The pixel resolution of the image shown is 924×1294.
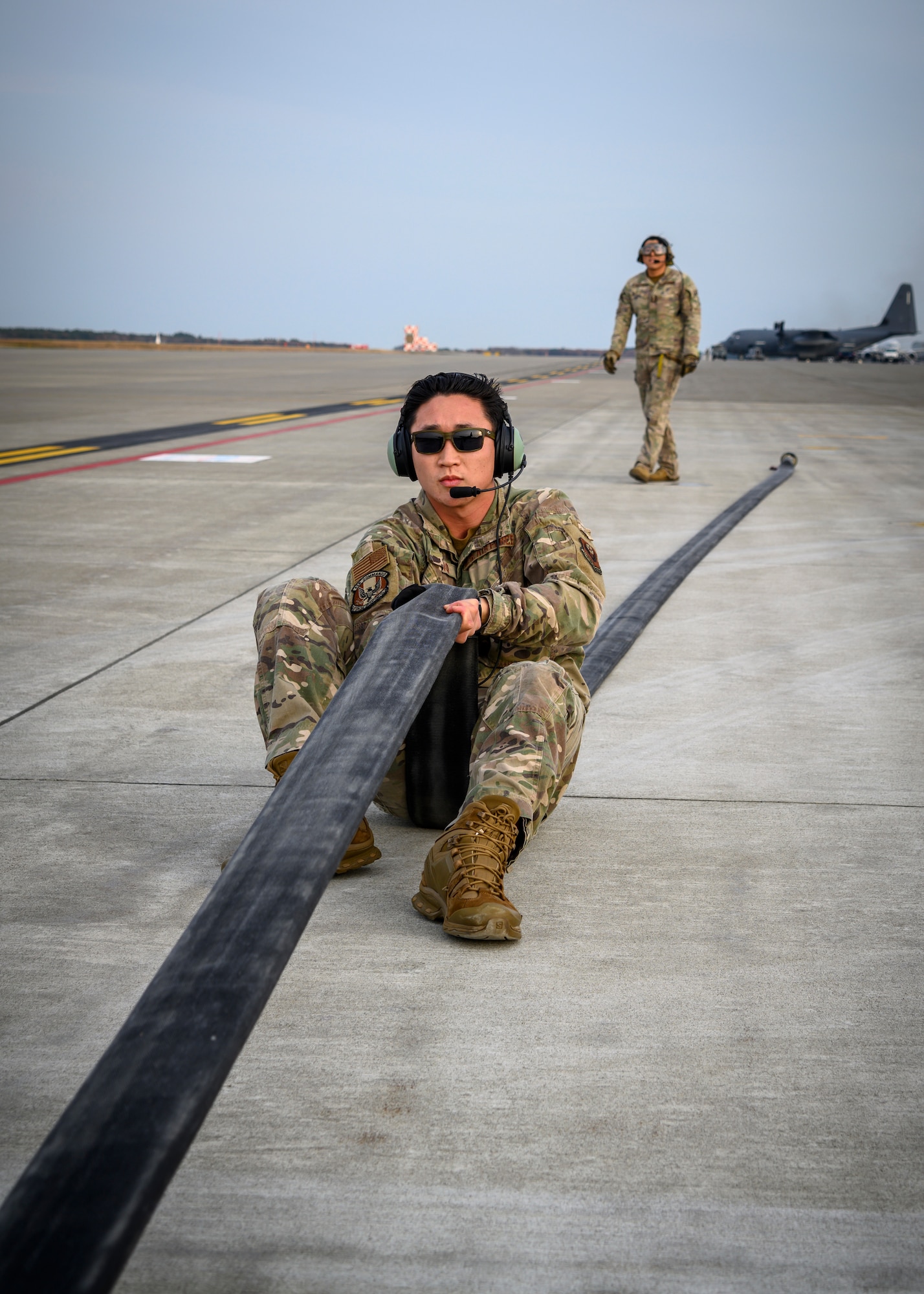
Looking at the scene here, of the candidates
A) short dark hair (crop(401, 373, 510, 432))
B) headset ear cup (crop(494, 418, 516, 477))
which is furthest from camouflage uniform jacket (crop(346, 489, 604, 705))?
short dark hair (crop(401, 373, 510, 432))

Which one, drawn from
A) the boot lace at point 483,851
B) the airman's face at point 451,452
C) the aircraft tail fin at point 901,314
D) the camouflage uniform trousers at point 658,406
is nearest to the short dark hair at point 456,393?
the airman's face at point 451,452

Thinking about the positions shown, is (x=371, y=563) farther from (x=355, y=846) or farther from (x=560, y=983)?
(x=560, y=983)

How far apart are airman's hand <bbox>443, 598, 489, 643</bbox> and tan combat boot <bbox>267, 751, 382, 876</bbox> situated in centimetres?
47

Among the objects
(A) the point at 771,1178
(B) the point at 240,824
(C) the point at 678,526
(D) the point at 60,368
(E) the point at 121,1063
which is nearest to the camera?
(E) the point at 121,1063

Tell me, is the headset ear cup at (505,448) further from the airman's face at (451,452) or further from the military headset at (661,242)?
the military headset at (661,242)

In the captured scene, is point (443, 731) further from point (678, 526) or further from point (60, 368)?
point (60, 368)

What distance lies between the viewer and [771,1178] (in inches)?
71.5

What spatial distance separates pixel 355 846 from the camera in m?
2.91

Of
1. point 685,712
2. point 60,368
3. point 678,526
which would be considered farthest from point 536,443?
point 60,368

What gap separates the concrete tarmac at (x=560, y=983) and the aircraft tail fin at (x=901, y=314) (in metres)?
98.2

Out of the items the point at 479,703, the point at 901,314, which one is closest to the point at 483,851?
the point at 479,703

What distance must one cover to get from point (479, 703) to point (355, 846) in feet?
1.49

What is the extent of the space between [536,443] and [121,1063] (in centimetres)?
1297

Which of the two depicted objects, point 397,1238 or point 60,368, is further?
point 60,368
